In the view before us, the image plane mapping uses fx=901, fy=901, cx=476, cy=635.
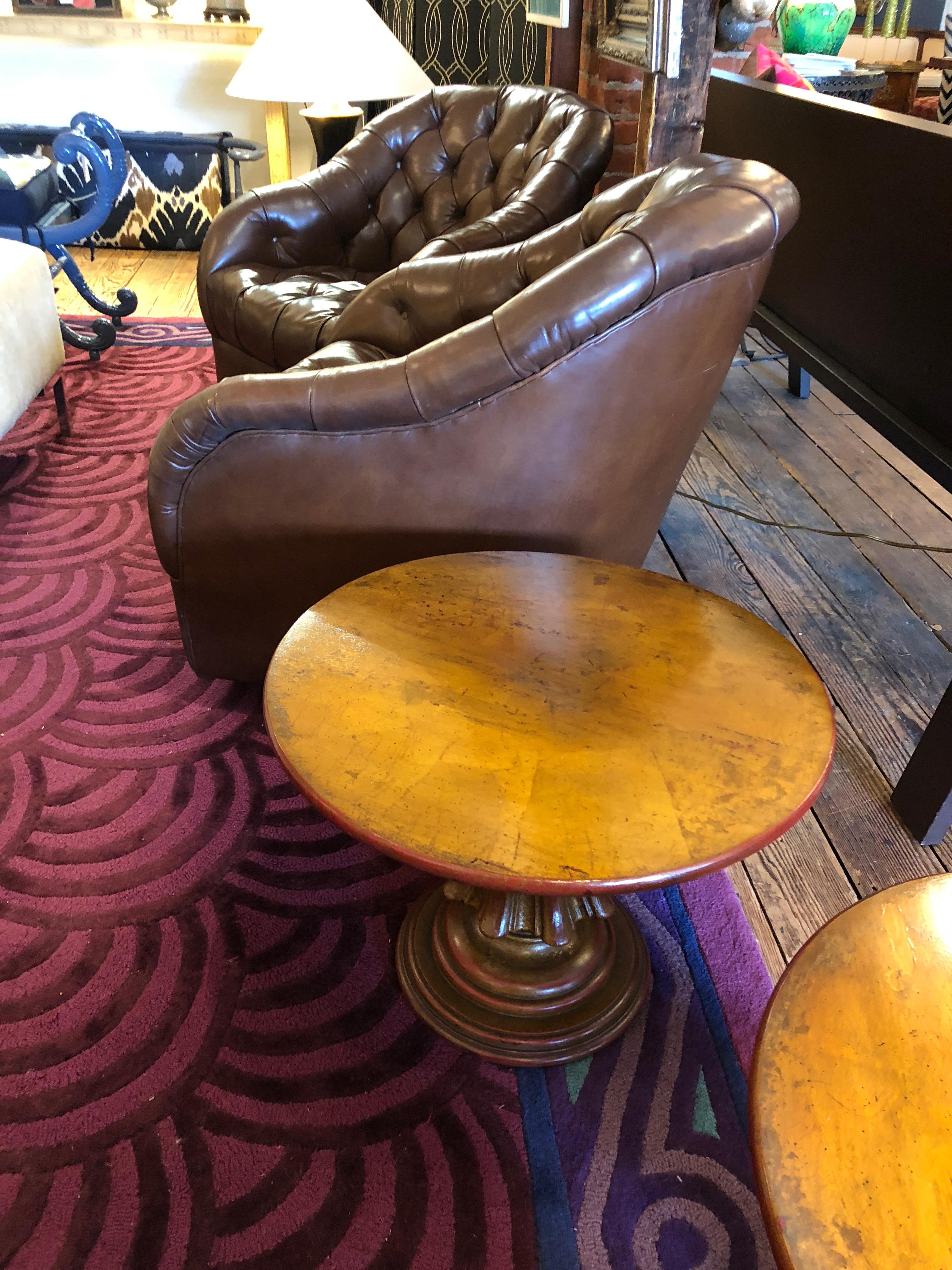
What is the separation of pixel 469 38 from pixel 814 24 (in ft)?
4.82

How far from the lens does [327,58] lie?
282cm

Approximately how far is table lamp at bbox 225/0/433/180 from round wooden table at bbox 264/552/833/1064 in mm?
2295

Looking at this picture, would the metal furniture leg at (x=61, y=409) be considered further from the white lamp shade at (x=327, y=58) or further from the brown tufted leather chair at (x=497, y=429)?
the brown tufted leather chair at (x=497, y=429)

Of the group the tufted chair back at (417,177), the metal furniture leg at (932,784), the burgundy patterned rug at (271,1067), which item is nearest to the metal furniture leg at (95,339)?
the tufted chair back at (417,177)

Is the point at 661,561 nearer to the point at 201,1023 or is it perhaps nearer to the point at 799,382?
the point at 799,382

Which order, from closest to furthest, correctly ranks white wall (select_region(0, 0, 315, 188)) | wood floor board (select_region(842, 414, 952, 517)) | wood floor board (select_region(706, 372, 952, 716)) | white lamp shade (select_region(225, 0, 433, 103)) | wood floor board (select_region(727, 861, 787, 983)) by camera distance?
1. wood floor board (select_region(727, 861, 787, 983))
2. wood floor board (select_region(706, 372, 952, 716))
3. wood floor board (select_region(842, 414, 952, 517))
4. white lamp shade (select_region(225, 0, 433, 103))
5. white wall (select_region(0, 0, 315, 188))

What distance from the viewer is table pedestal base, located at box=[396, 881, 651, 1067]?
120 centimetres

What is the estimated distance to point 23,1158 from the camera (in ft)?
3.54

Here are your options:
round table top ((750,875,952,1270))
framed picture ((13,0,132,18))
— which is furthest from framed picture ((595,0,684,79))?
framed picture ((13,0,132,18))

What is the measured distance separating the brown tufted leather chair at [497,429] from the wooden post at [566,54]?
185 centimetres

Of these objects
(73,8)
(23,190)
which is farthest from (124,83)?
(23,190)

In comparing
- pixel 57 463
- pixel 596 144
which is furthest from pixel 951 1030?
pixel 57 463

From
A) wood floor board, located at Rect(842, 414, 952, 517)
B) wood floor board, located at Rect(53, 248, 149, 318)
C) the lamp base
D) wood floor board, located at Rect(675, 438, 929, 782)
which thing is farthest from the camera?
wood floor board, located at Rect(53, 248, 149, 318)

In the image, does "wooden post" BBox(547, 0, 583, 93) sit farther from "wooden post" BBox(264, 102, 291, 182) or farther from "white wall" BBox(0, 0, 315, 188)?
"white wall" BBox(0, 0, 315, 188)
